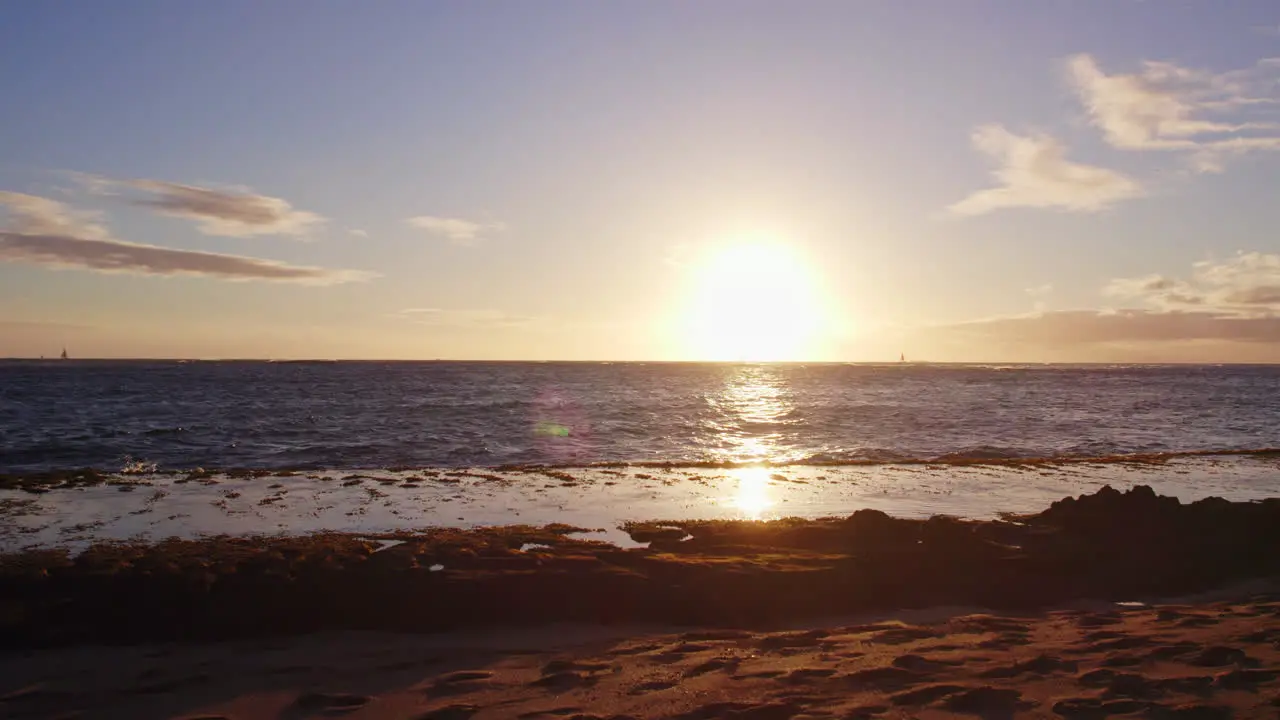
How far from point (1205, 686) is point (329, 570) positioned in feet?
34.3

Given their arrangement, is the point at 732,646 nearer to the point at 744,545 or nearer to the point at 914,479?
the point at 744,545

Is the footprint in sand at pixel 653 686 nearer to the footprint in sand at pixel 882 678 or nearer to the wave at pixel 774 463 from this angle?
the footprint in sand at pixel 882 678

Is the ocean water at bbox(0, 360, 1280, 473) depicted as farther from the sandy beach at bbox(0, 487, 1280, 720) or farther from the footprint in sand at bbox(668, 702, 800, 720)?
the footprint in sand at bbox(668, 702, 800, 720)

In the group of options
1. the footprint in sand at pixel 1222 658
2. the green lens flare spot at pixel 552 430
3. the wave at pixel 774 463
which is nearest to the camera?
the footprint in sand at pixel 1222 658

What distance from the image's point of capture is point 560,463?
1172 inches

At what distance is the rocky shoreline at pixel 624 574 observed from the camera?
10.7 meters

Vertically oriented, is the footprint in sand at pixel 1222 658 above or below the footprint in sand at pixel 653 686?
above

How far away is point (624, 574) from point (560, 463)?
60.0 ft

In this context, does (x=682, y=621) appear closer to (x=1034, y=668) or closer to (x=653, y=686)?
(x=653, y=686)

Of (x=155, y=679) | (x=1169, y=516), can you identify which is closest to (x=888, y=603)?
(x=1169, y=516)

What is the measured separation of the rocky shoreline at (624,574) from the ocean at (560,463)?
286cm

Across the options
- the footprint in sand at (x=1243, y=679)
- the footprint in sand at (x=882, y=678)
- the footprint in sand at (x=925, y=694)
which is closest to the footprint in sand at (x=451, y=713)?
the footprint in sand at (x=882, y=678)

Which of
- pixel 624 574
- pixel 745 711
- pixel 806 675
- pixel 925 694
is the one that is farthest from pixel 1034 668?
pixel 624 574

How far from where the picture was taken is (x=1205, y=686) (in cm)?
749
